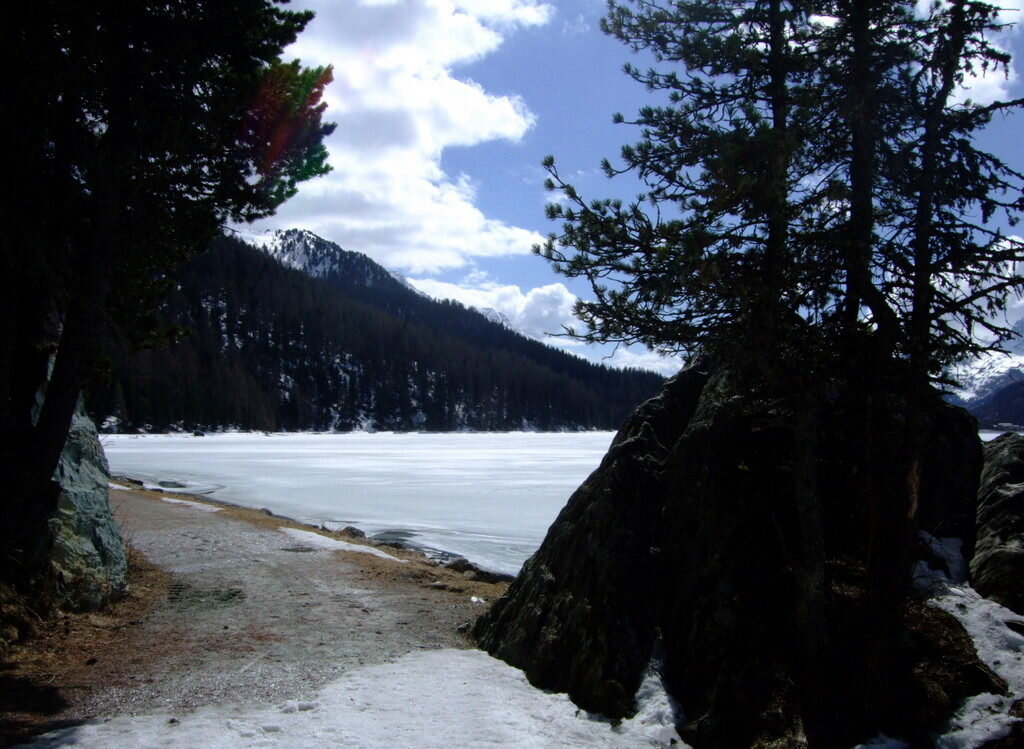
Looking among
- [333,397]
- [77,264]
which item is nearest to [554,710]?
[77,264]

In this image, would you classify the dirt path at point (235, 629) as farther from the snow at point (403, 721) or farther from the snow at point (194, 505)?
the snow at point (194, 505)

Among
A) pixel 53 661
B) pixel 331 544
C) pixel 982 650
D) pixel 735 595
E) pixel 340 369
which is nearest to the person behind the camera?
pixel 982 650

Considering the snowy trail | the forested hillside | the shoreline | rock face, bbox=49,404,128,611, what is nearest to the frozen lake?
the shoreline

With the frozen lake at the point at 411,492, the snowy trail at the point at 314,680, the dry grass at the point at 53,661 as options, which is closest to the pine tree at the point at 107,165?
the dry grass at the point at 53,661

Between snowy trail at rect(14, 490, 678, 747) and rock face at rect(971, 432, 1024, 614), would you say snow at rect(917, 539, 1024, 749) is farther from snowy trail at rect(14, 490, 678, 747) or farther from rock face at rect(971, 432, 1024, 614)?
snowy trail at rect(14, 490, 678, 747)

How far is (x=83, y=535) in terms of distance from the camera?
7.62m

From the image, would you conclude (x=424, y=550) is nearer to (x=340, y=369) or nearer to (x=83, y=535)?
(x=83, y=535)

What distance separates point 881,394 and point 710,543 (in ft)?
6.43

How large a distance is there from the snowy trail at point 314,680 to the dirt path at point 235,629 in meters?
0.02

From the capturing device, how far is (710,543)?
604 cm

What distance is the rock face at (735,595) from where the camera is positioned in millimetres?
4965

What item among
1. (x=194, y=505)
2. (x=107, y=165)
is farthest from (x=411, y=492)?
(x=107, y=165)

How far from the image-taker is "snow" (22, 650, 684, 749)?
462 cm

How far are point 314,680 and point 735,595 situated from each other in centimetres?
376
